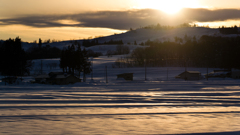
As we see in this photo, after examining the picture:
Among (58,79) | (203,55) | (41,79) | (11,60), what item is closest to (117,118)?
(58,79)

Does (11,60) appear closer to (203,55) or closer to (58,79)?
(58,79)

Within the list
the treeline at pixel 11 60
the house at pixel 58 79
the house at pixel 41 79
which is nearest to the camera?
the house at pixel 58 79

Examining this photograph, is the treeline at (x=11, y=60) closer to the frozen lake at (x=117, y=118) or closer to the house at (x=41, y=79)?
the house at (x=41, y=79)

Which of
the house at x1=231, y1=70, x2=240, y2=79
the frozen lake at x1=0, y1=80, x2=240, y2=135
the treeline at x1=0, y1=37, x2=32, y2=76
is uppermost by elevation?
the treeline at x1=0, y1=37, x2=32, y2=76

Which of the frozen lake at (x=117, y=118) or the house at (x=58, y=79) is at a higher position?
the frozen lake at (x=117, y=118)

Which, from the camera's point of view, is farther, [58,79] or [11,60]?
[11,60]

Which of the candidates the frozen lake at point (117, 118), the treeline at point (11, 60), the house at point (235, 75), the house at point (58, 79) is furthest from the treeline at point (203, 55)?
the frozen lake at point (117, 118)

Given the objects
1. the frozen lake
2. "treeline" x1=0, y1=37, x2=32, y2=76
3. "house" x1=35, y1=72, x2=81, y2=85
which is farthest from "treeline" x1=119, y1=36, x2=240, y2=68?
the frozen lake

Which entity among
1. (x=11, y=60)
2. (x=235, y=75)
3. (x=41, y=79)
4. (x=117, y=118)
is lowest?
(x=235, y=75)

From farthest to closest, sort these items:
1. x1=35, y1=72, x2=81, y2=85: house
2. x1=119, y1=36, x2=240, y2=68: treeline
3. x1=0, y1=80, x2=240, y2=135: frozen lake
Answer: x1=119, y1=36, x2=240, y2=68: treeline
x1=35, y1=72, x2=81, y2=85: house
x1=0, y1=80, x2=240, y2=135: frozen lake

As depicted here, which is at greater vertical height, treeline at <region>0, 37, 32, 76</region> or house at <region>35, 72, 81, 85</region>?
treeline at <region>0, 37, 32, 76</region>

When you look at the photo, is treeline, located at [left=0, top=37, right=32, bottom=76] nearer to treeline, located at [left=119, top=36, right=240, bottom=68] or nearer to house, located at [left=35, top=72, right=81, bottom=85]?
house, located at [left=35, top=72, right=81, bottom=85]

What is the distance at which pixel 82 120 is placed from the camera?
12328mm

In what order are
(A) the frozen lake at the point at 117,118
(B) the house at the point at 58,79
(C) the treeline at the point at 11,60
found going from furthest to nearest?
(C) the treeline at the point at 11,60
(B) the house at the point at 58,79
(A) the frozen lake at the point at 117,118
